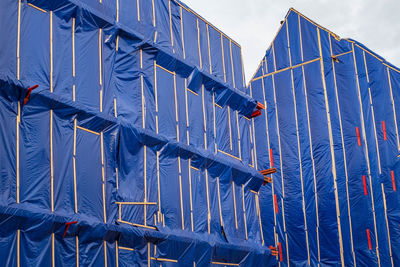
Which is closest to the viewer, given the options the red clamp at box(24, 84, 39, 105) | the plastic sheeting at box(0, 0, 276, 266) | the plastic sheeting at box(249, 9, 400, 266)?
the plastic sheeting at box(0, 0, 276, 266)

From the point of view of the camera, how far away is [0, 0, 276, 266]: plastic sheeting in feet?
46.9

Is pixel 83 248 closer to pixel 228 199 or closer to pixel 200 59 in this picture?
pixel 228 199

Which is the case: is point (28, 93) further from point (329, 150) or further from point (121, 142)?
point (329, 150)

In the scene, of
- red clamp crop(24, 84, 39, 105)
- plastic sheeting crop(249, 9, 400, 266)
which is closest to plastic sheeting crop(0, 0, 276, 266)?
red clamp crop(24, 84, 39, 105)

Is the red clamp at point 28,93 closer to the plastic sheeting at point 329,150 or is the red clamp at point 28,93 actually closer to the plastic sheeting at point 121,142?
the plastic sheeting at point 121,142

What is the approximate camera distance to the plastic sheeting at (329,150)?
925 inches

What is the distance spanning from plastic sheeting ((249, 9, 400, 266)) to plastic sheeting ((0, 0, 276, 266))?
3345 mm

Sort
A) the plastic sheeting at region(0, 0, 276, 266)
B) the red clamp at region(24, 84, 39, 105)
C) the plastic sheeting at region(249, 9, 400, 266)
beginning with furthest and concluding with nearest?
the plastic sheeting at region(249, 9, 400, 266)
the red clamp at region(24, 84, 39, 105)
the plastic sheeting at region(0, 0, 276, 266)

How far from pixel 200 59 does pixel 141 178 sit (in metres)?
6.30

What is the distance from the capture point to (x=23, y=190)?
1399cm

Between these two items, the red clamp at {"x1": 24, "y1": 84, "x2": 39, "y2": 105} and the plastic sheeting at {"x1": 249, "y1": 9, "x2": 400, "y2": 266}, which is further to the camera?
the plastic sheeting at {"x1": 249, "y1": 9, "x2": 400, "y2": 266}

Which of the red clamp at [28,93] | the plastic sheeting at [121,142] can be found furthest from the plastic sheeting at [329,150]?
the red clamp at [28,93]

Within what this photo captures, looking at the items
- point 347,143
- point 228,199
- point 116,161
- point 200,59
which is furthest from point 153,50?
point 347,143

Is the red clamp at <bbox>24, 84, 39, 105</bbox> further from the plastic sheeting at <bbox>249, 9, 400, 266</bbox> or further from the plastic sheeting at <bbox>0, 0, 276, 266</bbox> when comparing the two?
the plastic sheeting at <bbox>249, 9, 400, 266</bbox>
